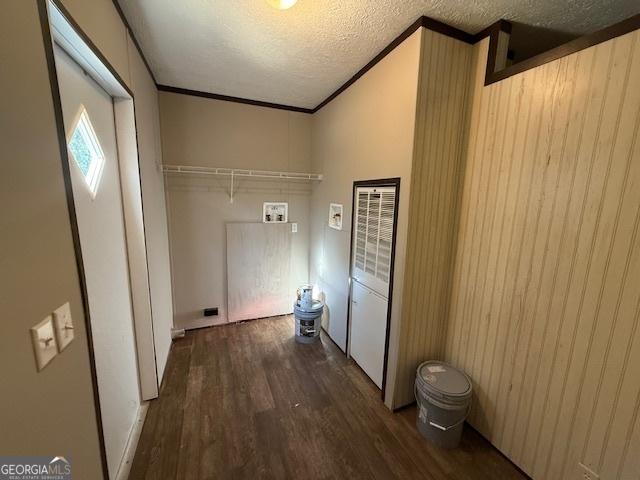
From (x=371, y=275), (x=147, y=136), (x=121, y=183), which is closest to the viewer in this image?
(x=121, y=183)

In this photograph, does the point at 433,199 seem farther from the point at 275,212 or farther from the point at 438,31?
the point at 275,212

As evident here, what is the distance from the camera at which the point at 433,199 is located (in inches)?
71.2

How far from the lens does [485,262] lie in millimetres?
1732

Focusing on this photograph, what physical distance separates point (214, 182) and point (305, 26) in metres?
1.80

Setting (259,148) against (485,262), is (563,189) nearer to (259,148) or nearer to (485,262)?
(485,262)

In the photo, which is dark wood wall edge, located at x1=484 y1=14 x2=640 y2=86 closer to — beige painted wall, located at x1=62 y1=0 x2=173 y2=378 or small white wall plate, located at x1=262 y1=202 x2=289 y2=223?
beige painted wall, located at x1=62 y1=0 x2=173 y2=378

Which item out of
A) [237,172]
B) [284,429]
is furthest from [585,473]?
[237,172]

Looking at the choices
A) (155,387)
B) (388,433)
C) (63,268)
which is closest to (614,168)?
(388,433)

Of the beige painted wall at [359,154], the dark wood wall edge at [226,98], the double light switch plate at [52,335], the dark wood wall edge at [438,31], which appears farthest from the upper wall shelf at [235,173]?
the double light switch plate at [52,335]

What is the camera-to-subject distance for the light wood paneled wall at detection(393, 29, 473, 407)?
1.68 metres

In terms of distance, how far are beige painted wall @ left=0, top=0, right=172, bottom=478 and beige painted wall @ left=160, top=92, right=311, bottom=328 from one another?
1.82 meters

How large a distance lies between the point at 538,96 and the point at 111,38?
223cm

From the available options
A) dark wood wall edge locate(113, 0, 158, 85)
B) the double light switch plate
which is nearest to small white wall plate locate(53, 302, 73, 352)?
the double light switch plate

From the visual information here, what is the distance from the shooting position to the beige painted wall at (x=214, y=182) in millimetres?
2783
